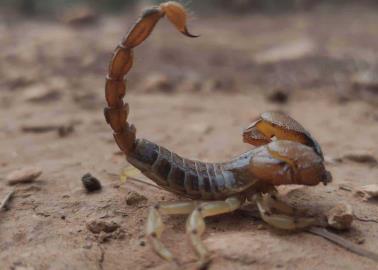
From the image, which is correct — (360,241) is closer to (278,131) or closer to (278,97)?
(278,131)

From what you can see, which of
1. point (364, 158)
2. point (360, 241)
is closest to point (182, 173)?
point (360, 241)

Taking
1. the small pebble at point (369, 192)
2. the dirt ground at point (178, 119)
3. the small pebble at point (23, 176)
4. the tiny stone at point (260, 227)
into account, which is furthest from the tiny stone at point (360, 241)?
the small pebble at point (23, 176)

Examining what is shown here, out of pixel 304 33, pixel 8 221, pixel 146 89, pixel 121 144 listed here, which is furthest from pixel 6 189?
pixel 304 33

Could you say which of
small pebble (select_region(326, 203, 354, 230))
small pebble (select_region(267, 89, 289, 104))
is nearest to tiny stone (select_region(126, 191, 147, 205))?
small pebble (select_region(326, 203, 354, 230))

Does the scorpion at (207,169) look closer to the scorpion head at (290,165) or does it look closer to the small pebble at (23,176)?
the scorpion head at (290,165)

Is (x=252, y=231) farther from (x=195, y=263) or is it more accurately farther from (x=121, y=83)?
(x=121, y=83)

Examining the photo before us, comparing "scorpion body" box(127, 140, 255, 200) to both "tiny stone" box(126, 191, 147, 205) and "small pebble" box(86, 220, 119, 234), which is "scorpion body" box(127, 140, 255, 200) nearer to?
"tiny stone" box(126, 191, 147, 205)
